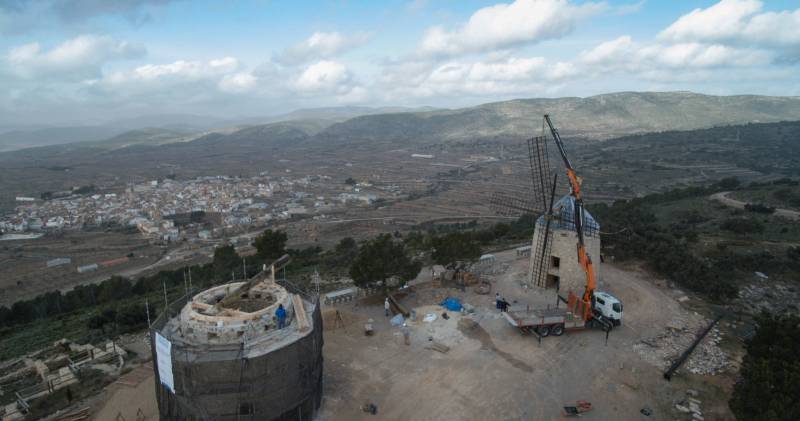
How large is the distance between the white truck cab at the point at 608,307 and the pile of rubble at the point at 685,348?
4.82 feet

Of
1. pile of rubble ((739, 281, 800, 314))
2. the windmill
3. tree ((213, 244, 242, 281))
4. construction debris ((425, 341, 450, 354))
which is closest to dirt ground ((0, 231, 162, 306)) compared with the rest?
Result: tree ((213, 244, 242, 281))

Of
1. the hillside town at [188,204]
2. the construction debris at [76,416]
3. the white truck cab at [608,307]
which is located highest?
the white truck cab at [608,307]

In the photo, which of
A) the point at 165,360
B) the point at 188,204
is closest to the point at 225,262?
the point at 165,360

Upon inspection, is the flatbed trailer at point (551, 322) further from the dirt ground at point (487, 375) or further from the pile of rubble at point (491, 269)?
the pile of rubble at point (491, 269)

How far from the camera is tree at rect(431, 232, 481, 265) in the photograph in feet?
85.9

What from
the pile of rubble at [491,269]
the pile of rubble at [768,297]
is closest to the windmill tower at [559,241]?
the pile of rubble at [491,269]

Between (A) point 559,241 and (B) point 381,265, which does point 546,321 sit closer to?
(A) point 559,241

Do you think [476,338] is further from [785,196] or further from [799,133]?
[799,133]

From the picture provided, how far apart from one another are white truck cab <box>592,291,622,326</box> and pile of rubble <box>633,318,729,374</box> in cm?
147

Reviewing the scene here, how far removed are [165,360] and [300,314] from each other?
164 inches

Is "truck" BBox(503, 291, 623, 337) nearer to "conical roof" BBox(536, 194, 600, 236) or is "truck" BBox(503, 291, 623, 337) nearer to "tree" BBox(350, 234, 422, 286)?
"conical roof" BBox(536, 194, 600, 236)

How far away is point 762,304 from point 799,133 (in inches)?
5407

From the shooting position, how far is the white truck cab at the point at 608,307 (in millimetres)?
20547

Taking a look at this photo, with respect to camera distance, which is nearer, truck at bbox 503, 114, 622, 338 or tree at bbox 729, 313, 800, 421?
tree at bbox 729, 313, 800, 421
